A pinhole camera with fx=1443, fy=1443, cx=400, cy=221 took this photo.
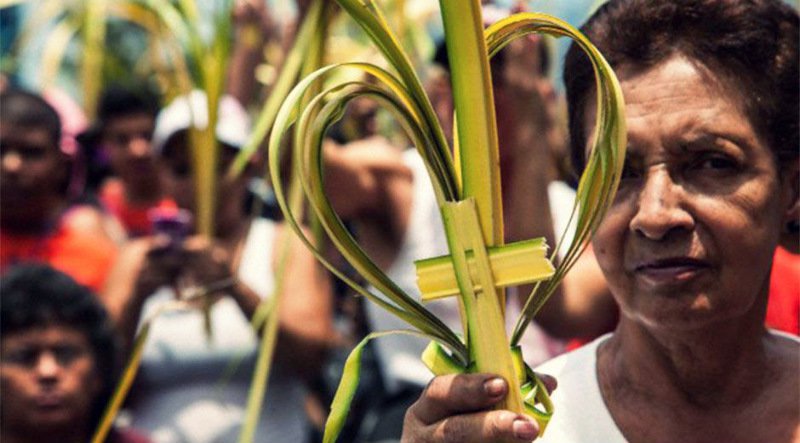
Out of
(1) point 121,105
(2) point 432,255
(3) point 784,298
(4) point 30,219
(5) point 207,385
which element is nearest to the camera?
(3) point 784,298

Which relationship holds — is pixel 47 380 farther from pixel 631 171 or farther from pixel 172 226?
pixel 631 171

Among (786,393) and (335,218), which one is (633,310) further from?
(335,218)

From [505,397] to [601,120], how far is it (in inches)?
10.3

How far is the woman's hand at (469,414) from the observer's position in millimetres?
1208

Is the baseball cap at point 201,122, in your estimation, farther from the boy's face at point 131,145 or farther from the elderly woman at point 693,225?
the elderly woman at point 693,225

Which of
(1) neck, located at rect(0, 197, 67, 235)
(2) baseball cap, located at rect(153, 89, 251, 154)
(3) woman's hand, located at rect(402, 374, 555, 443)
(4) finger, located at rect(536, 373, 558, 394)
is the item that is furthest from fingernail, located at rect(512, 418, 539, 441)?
(1) neck, located at rect(0, 197, 67, 235)

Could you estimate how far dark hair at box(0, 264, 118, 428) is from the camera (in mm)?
3139

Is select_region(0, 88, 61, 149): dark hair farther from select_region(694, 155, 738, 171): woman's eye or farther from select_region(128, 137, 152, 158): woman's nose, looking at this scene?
select_region(694, 155, 738, 171): woman's eye

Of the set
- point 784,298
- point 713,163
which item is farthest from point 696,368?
point 784,298

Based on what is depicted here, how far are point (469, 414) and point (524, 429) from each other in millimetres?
59

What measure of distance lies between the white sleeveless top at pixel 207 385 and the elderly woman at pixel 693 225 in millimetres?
1631

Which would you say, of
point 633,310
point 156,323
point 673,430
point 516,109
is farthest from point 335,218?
point 156,323

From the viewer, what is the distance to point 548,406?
1.31m

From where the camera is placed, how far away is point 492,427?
1212 millimetres
